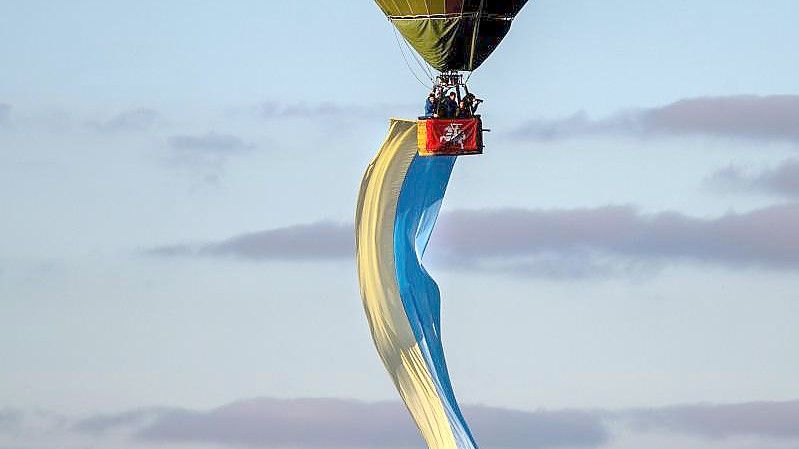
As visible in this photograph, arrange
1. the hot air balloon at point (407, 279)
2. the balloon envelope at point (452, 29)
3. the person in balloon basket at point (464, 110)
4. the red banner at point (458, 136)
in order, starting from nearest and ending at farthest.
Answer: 1. the red banner at point (458, 136)
2. the person in balloon basket at point (464, 110)
3. the balloon envelope at point (452, 29)
4. the hot air balloon at point (407, 279)

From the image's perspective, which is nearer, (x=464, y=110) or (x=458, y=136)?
(x=458, y=136)

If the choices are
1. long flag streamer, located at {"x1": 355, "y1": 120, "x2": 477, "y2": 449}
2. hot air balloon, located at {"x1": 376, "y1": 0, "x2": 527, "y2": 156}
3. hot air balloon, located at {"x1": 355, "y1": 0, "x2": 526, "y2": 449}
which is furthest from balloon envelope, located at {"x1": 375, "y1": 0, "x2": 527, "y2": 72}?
long flag streamer, located at {"x1": 355, "y1": 120, "x2": 477, "y2": 449}

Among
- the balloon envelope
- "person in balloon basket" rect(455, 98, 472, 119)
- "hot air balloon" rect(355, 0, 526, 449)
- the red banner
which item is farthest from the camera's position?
"hot air balloon" rect(355, 0, 526, 449)

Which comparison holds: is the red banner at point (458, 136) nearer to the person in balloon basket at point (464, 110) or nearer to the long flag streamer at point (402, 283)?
the person in balloon basket at point (464, 110)

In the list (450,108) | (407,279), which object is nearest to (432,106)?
(450,108)

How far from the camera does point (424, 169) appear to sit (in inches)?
3216

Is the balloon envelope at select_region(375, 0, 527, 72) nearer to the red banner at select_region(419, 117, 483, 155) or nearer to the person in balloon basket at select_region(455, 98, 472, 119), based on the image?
the person in balloon basket at select_region(455, 98, 472, 119)

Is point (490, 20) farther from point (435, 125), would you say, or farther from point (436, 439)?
point (436, 439)

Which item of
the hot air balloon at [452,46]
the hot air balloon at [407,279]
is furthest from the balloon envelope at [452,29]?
the hot air balloon at [407,279]

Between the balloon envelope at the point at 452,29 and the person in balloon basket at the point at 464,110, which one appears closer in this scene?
the person in balloon basket at the point at 464,110

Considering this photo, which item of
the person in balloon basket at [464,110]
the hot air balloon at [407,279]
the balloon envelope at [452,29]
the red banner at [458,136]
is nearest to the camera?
the red banner at [458,136]

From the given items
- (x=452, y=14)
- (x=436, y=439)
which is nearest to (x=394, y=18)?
(x=452, y=14)

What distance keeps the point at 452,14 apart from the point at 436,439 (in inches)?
518

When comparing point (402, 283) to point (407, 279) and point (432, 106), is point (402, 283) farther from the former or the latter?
point (432, 106)
